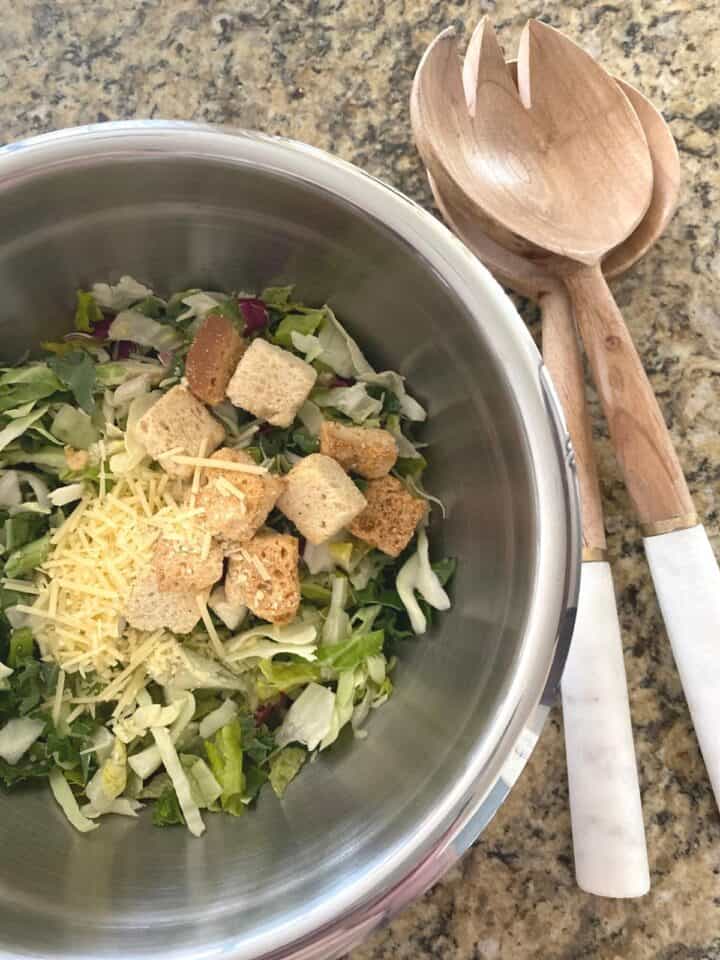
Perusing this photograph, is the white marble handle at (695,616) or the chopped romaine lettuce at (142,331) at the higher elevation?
the chopped romaine lettuce at (142,331)

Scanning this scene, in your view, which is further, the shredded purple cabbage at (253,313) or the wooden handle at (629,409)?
the shredded purple cabbage at (253,313)

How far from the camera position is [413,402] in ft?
4.67

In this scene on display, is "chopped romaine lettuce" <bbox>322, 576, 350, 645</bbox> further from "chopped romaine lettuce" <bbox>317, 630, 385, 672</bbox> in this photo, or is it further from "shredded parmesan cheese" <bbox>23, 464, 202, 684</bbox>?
"shredded parmesan cheese" <bbox>23, 464, 202, 684</bbox>

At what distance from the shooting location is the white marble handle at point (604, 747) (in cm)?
130

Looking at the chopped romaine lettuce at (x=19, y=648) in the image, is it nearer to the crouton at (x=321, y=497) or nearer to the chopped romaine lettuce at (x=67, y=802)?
the chopped romaine lettuce at (x=67, y=802)

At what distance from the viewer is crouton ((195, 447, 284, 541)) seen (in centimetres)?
133

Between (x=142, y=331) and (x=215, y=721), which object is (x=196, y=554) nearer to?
(x=215, y=721)

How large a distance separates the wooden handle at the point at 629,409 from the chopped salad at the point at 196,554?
1.05ft

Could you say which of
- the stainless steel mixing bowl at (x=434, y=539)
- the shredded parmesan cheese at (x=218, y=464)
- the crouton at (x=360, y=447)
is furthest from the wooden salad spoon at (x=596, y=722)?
the shredded parmesan cheese at (x=218, y=464)

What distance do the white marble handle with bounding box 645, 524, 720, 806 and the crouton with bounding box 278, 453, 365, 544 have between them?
19.8 inches

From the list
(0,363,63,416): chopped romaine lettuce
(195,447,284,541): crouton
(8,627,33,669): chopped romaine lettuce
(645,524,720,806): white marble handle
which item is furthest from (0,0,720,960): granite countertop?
(8,627,33,669): chopped romaine lettuce

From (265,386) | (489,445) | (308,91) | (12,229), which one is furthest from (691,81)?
(12,229)

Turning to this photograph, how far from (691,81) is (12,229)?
1231 mm

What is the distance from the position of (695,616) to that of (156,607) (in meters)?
0.87
